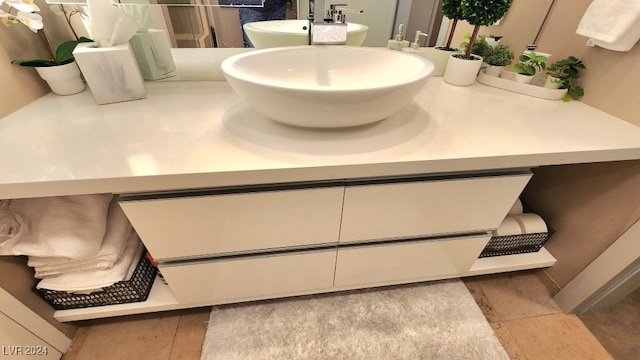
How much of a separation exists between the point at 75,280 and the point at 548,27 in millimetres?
1709

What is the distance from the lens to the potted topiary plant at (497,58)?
983 millimetres

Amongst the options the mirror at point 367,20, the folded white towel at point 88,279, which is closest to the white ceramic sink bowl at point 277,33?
the mirror at point 367,20

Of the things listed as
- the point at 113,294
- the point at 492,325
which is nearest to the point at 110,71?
the point at 113,294

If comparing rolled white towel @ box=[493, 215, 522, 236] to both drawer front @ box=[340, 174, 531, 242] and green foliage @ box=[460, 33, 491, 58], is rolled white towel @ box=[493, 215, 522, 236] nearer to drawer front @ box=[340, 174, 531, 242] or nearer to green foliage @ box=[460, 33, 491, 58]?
drawer front @ box=[340, 174, 531, 242]

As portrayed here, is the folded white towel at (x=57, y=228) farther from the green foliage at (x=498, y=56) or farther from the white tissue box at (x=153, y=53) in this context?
the green foliage at (x=498, y=56)

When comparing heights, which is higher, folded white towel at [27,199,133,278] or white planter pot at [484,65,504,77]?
white planter pot at [484,65,504,77]

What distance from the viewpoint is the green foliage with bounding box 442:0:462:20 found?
882 millimetres

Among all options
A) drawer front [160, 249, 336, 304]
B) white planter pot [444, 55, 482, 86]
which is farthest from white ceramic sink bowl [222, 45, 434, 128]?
drawer front [160, 249, 336, 304]

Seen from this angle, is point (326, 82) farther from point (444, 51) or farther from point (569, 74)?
point (569, 74)

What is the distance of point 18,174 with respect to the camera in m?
0.49

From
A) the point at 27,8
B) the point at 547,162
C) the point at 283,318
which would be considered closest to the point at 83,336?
the point at 283,318

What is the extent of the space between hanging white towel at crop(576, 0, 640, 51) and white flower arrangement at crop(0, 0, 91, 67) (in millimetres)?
1475

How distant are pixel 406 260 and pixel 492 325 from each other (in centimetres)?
49

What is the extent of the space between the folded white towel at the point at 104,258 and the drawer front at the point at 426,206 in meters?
0.64
